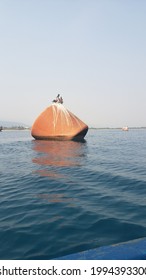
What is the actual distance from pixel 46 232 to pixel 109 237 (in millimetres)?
1456

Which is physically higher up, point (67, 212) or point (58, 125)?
point (58, 125)

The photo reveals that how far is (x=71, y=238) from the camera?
467 cm

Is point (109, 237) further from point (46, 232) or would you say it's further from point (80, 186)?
point (80, 186)

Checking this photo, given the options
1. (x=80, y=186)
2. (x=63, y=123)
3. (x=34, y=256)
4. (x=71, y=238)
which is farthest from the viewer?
(x=63, y=123)

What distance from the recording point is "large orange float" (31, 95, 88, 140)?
35.5 m

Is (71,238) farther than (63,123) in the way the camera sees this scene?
No

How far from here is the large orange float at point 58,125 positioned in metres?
35.5

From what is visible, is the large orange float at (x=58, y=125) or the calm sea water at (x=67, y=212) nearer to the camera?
the calm sea water at (x=67, y=212)

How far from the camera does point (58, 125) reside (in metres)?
35.9

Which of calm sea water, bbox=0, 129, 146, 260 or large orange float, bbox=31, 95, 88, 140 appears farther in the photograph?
large orange float, bbox=31, 95, 88, 140
